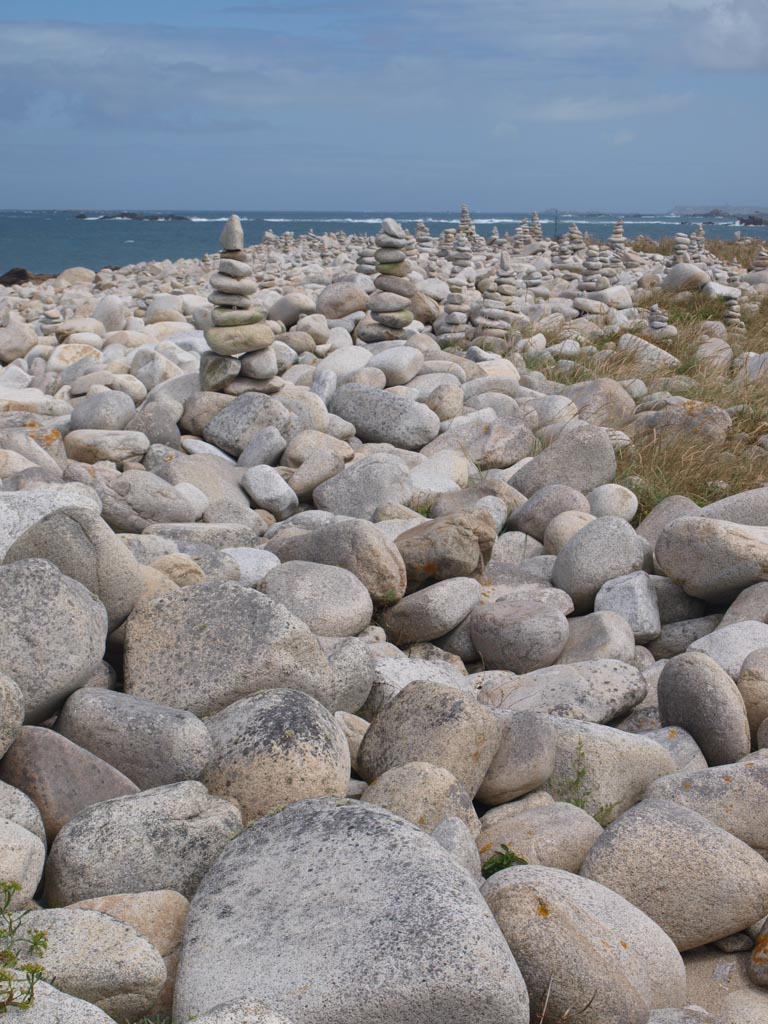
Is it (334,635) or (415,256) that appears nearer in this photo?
(334,635)

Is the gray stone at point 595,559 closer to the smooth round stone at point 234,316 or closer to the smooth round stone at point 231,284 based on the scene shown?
the smooth round stone at point 234,316

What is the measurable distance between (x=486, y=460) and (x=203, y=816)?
16.7 ft

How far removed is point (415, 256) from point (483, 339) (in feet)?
32.6

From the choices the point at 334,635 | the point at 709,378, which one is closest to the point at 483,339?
the point at 709,378

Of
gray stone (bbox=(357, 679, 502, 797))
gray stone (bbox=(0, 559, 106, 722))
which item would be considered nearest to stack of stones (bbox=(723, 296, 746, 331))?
gray stone (bbox=(357, 679, 502, 797))

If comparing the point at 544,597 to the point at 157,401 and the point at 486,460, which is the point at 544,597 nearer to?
the point at 486,460

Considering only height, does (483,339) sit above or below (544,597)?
above

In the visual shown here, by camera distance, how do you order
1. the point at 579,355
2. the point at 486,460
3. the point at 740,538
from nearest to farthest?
the point at 740,538 < the point at 486,460 < the point at 579,355

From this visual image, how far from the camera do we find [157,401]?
26.1ft

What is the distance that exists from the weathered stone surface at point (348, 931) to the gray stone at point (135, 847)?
142 millimetres

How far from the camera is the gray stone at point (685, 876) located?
324cm

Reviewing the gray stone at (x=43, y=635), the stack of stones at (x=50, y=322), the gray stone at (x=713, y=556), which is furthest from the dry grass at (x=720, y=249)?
the gray stone at (x=43, y=635)

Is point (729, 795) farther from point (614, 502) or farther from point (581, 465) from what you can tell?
point (581, 465)

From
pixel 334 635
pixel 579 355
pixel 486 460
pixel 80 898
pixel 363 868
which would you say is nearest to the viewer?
pixel 363 868
